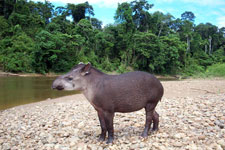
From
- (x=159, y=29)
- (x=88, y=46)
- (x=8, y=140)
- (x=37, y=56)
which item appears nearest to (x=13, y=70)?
(x=37, y=56)

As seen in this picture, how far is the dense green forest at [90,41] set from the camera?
124 ft

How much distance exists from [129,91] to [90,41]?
147 ft

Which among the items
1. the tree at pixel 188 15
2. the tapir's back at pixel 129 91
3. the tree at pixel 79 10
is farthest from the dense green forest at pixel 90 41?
the tapir's back at pixel 129 91

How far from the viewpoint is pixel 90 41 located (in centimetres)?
4753

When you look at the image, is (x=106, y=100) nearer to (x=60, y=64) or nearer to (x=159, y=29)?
(x=60, y=64)

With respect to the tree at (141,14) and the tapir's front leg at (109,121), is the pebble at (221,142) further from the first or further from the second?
the tree at (141,14)

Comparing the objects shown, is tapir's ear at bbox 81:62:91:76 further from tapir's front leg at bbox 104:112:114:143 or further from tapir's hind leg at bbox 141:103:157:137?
tapir's hind leg at bbox 141:103:157:137

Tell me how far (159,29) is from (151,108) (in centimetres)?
5530

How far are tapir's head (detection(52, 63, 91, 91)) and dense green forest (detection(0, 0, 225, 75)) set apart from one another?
34359 millimetres

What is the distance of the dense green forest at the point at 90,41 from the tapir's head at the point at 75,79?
1353 inches

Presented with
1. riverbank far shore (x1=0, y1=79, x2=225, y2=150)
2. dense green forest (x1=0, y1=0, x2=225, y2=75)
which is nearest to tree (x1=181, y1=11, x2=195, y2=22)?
dense green forest (x1=0, y1=0, x2=225, y2=75)

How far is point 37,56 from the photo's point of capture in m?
37.2

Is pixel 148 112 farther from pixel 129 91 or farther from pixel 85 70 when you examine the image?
pixel 85 70

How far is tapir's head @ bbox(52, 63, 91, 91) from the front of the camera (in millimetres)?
3943
